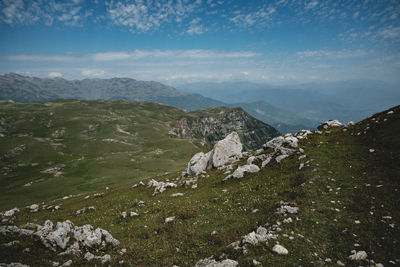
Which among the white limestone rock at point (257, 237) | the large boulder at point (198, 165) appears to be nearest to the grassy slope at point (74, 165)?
the large boulder at point (198, 165)

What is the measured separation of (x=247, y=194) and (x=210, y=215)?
515 centimetres

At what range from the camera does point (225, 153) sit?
4275 cm

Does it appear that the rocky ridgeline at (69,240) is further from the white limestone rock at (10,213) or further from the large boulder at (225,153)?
the large boulder at (225,153)

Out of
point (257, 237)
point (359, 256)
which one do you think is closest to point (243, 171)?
point (257, 237)

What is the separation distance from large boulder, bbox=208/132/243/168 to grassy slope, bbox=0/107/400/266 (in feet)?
46.9

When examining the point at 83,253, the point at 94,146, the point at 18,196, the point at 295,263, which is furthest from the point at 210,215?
the point at 94,146

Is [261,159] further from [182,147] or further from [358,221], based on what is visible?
[182,147]

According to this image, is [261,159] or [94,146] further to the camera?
[94,146]

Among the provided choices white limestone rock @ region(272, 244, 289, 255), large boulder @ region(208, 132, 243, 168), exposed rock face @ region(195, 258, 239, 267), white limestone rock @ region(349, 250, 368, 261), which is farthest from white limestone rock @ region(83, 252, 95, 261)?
large boulder @ region(208, 132, 243, 168)

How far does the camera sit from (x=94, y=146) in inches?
6816

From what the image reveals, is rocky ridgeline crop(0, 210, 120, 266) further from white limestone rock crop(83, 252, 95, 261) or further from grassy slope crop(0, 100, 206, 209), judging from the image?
grassy slope crop(0, 100, 206, 209)

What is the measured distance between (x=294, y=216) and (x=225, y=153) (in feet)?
94.5

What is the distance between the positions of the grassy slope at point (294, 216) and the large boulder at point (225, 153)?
14281 mm

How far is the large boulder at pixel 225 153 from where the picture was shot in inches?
1615
